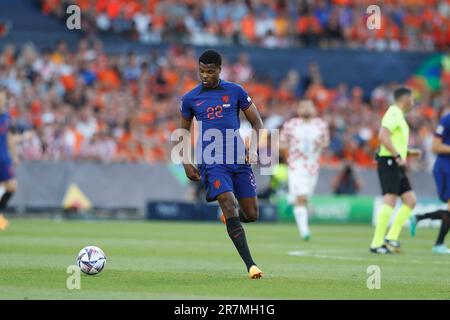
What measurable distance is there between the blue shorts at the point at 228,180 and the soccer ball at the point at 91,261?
1.49 metres

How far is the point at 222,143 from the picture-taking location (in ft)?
43.7

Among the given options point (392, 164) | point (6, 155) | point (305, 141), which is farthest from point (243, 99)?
point (6, 155)

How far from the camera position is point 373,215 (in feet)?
99.7

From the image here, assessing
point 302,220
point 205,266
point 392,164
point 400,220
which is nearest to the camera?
point 205,266

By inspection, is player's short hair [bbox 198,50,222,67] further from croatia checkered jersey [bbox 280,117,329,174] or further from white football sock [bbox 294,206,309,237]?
croatia checkered jersey [bbox 280,117,329,174]

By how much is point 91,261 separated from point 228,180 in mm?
1903

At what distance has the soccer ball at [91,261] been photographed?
13031mm

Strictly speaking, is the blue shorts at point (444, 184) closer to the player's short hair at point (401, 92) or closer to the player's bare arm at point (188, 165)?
the player's short hair at point (401, 92)

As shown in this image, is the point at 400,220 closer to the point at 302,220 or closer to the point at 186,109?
the point at 302,220
